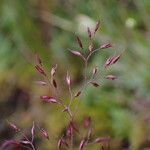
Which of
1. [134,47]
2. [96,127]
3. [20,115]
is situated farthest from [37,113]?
[134,47]

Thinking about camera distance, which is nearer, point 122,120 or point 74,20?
point 122,120

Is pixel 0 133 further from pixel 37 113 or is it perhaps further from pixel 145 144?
pixel 145 144

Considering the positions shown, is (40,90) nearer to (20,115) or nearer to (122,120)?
(20,115)

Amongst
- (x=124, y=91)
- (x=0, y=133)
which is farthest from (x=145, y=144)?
(x=0, y=133)

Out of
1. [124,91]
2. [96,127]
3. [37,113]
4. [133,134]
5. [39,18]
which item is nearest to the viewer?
[133,134]

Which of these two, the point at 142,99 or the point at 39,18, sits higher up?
the point at 142,99

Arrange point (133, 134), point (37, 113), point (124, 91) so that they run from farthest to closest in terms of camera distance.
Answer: point (37, 113)
point (124, 91)
point (133, 134)

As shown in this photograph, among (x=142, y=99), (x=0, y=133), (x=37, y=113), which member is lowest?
(x=0, y=133)
